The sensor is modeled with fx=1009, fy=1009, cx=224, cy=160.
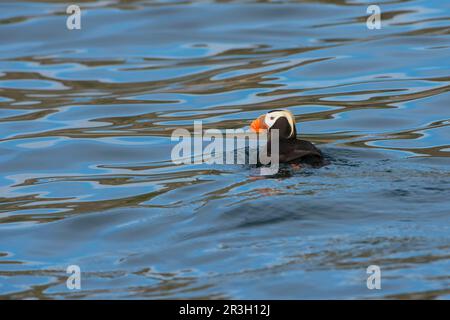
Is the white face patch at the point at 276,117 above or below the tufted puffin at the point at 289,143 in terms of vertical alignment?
above

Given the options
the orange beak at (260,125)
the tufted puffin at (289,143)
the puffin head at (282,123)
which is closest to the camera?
the tufted puffin at (289,143)

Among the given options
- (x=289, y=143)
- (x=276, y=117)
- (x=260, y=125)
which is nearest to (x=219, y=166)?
(x=260, y=125)

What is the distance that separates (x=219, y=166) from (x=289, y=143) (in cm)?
123

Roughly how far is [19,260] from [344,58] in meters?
8.88

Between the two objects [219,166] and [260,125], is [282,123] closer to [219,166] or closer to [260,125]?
[260,125]

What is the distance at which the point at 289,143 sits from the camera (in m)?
10.1

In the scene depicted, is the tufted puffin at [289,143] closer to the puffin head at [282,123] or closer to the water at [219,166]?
the puffin head at [282,123]

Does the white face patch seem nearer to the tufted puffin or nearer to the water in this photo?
the tufted puffin

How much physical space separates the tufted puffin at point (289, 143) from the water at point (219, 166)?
157 mm

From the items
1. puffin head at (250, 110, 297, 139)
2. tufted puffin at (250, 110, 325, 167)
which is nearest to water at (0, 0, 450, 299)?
tufted puffin at (250, 110, 325, 167)

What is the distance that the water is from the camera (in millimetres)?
7570

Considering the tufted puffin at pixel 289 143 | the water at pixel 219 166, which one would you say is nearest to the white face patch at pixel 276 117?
the tufted puffin at pixel 289 143

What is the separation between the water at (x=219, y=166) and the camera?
7570mm
